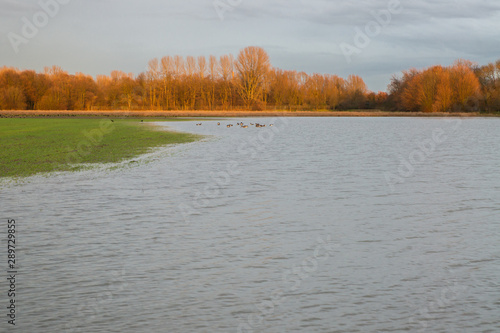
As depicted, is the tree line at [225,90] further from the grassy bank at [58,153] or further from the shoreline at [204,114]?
the grassy bank at [58,153]

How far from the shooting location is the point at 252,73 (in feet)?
407

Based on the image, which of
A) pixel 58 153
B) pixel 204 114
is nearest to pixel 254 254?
pixel 58 153

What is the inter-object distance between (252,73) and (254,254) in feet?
381

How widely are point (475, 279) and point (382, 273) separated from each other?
4.62 feet

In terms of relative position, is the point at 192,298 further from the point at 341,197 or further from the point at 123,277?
the point at 341,197

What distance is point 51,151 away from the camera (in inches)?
1138

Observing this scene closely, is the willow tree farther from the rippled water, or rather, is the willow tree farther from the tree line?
the rippled water

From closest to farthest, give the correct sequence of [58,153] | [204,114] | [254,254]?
[254,254], [58,153], [204,114]

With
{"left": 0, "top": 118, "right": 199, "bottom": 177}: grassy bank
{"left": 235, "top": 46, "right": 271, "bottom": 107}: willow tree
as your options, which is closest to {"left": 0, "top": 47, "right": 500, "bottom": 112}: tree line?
{"left": 235, "top": 46, "right": 271, "bottom": 107}: willow tree

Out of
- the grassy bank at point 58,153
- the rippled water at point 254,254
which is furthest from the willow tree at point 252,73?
the rippled water at point 254,254

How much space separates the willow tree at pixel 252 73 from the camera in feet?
400

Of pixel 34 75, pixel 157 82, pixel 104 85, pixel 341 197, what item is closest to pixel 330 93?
pixel 157 82

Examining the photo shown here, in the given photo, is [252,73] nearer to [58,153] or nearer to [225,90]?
[225,90]

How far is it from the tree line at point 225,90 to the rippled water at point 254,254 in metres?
96.0
